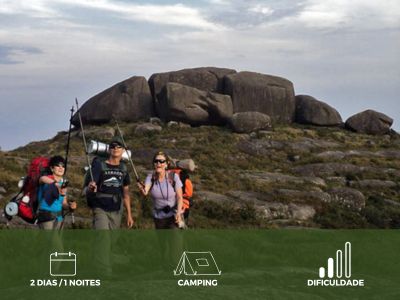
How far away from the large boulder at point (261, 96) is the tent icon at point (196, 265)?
5598cm

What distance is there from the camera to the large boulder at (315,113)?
7031 centimetres

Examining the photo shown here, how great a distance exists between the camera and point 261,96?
2776 inches

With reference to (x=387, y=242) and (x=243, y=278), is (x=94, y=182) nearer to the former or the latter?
(x=243, y=278)

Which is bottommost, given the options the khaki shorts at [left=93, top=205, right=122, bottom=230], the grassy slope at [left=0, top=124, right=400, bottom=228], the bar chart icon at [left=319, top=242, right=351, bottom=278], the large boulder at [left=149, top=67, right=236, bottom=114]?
the grassy slope at [left=0, top=124, right=400, bottom=228]

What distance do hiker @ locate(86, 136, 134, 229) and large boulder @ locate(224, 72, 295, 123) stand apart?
58.2 m

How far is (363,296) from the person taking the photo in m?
10.7

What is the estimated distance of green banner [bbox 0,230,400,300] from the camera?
9.84m

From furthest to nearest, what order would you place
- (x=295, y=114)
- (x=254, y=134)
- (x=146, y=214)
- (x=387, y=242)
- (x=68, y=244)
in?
(x=295, y=114) < (x=254, y=134) < (x=146, y=214) < (x=387, y=242) < (x=68, y=244)

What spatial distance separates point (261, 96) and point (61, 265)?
6010cm

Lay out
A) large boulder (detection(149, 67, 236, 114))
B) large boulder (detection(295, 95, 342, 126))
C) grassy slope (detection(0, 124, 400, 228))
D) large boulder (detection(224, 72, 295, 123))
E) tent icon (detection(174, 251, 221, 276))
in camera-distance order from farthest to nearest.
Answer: large boulder (detection(149, 67, 236, 114)), large boulder (detection(295, 95, 342, 126)), large boulder (detection(224, 72, 295, 123)), grassy slope (detection(0, 124, 400, 228)), tent icon (detection(174, 251, 221, 276))

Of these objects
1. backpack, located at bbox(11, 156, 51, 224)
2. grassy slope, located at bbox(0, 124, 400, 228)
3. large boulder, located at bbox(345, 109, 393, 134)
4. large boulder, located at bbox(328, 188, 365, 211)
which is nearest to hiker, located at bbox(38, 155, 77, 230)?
backpack, located at bbox(11, 156, 51, 224)

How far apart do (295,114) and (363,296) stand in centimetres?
6197

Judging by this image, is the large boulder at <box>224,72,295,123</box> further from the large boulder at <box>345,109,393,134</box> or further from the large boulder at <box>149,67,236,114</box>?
the large boulder at <box>345,109,393,134</box>

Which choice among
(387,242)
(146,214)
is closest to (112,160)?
(387,242)
